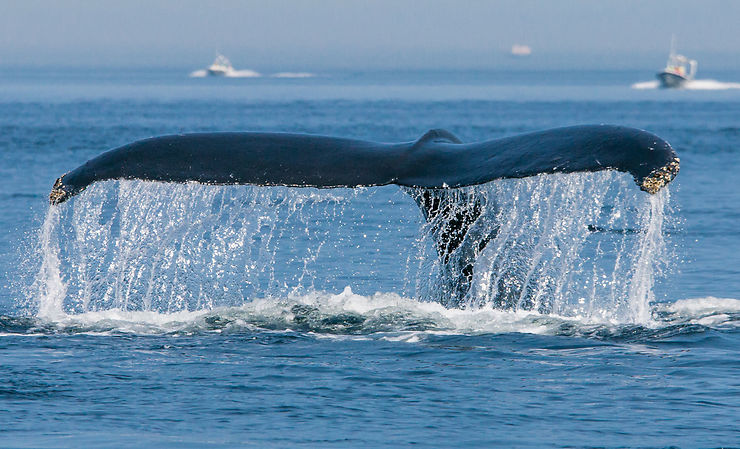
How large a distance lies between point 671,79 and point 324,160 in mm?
100611

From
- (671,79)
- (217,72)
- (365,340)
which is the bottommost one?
(365,340)

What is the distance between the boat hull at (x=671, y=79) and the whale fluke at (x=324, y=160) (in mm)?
98323

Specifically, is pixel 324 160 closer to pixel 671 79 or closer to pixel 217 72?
pixel 671 79

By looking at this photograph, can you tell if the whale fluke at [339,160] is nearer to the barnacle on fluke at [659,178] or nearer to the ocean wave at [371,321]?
the barnacle on fluke at [659,178]

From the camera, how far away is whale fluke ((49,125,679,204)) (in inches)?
242

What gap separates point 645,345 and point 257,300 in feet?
10.4

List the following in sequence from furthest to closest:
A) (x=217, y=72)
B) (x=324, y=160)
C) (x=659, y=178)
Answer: (x=217, y=72), (x=324, y=160), (x=659, y=178)

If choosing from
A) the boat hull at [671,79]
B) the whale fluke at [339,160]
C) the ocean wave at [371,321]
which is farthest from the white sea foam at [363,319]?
the boat hull at [671,79]

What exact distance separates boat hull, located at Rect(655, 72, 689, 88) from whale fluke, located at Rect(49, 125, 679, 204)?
98.3 m

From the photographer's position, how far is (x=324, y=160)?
657 cm

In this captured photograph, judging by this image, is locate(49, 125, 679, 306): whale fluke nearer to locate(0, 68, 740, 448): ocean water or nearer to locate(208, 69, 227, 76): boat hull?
locate(0, 68, 740, 448): ocean water

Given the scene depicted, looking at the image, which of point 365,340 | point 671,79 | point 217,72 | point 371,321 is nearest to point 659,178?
point 365,340

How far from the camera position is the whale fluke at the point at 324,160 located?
615 cm

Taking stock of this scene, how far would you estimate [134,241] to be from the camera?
13.2 m
